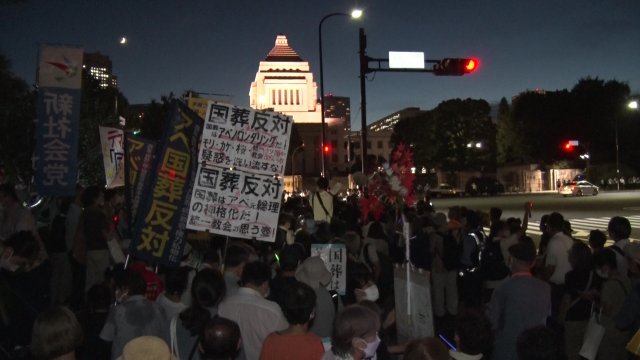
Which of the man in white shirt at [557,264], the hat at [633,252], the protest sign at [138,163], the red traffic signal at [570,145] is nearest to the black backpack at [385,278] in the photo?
the man in white shirt at [557,264]

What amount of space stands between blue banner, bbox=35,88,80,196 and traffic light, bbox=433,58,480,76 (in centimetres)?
976

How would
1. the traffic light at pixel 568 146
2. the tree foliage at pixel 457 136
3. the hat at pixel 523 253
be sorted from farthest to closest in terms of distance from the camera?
the tree foliage at pixel 457 136 → the traffic light at pixel 568 146 → the hat at pixel 523 253

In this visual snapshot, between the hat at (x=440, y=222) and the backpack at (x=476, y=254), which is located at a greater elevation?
the hat at (x=440, y=222)

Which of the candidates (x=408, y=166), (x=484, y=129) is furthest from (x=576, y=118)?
(x=408, y=166)

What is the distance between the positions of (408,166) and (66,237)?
24.8 feet

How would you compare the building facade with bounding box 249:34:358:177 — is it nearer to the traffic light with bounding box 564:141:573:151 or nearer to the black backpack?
the traffic light with bounding box 564:141:573:151

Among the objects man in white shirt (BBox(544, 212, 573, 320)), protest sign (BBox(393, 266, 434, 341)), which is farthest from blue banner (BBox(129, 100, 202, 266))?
man in white shirt (BBox(544, 212, 573, 320))

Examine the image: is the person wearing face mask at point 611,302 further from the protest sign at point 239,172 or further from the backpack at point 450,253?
the protest sign at point 239,172

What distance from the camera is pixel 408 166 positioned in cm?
1354

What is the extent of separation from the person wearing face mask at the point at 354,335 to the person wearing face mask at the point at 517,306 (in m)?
1.82

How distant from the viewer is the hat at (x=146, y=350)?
10.6 feet

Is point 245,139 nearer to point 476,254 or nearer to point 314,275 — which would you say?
point 314,275

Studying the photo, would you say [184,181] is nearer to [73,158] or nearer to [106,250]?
[106,250]

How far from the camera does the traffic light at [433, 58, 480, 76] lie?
15570mm
